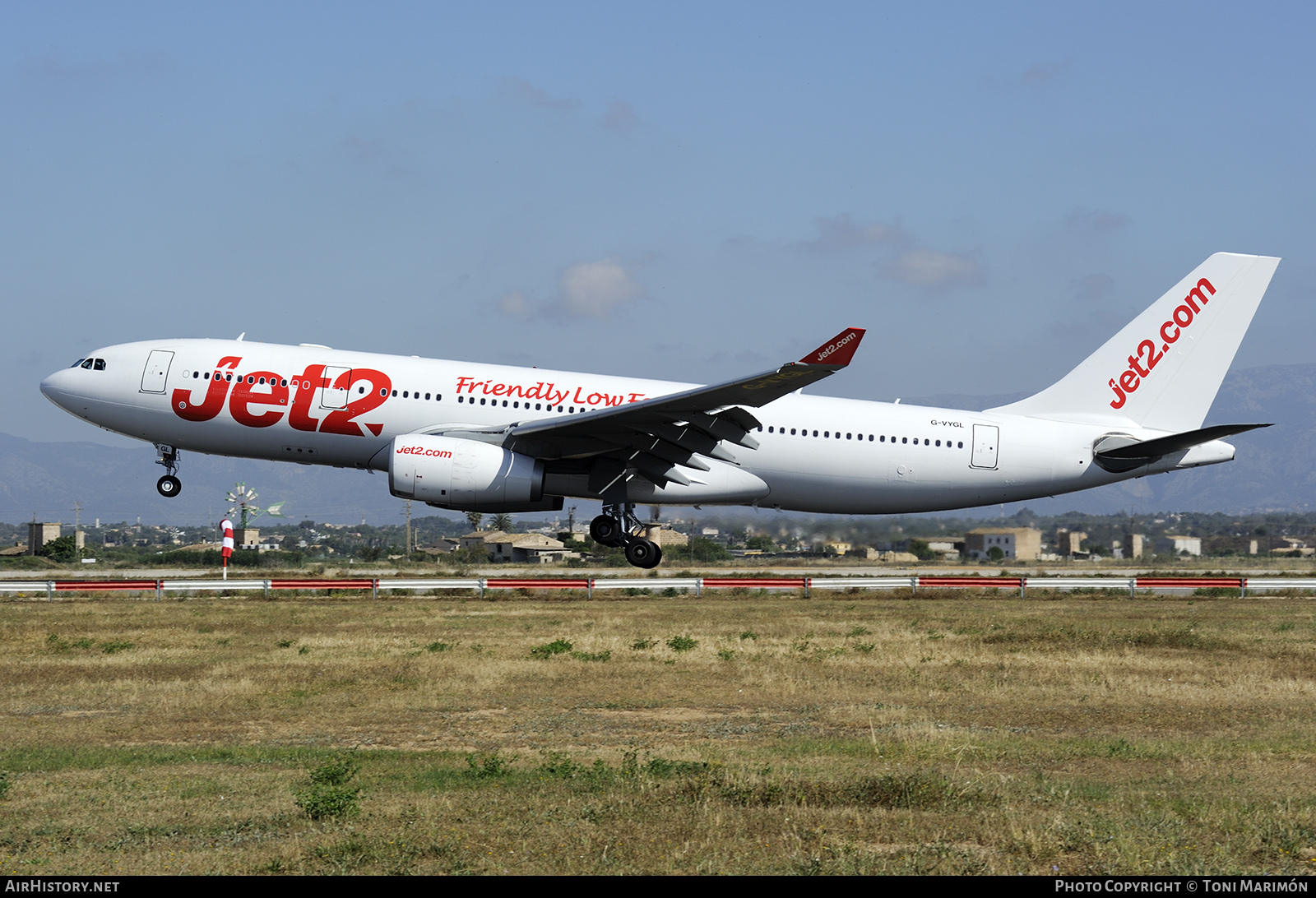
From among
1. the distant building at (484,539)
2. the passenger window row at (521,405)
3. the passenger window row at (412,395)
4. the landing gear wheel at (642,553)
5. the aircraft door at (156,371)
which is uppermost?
the aircraft door at (156,371)

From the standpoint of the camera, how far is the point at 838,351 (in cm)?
2161

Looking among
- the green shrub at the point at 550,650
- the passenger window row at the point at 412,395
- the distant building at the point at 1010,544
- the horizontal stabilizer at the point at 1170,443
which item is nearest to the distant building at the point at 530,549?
the distant building at the point at 1010,544

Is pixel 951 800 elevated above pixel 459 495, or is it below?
below

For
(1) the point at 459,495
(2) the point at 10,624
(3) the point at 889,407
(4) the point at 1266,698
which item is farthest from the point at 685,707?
(2) the point at 10,624

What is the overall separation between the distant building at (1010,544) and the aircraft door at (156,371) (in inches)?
2013

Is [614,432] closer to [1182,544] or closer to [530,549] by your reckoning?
[530,549]

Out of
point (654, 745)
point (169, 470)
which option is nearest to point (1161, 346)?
point (654, 745)

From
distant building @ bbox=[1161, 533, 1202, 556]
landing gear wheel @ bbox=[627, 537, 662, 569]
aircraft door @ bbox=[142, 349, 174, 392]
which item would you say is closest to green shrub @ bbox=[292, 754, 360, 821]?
landing gear wheel @ bbox=[627, 537, 662, 569]

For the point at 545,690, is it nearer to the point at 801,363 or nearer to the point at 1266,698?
the point at 801,363

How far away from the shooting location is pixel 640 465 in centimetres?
2667

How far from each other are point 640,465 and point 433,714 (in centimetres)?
1158

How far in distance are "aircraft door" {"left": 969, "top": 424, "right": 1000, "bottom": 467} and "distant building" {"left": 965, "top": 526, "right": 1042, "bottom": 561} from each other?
42.2 metres

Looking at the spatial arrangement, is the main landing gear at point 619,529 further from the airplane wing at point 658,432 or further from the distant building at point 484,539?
the distant building at point 484,539

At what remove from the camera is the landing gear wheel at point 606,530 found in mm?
27359
